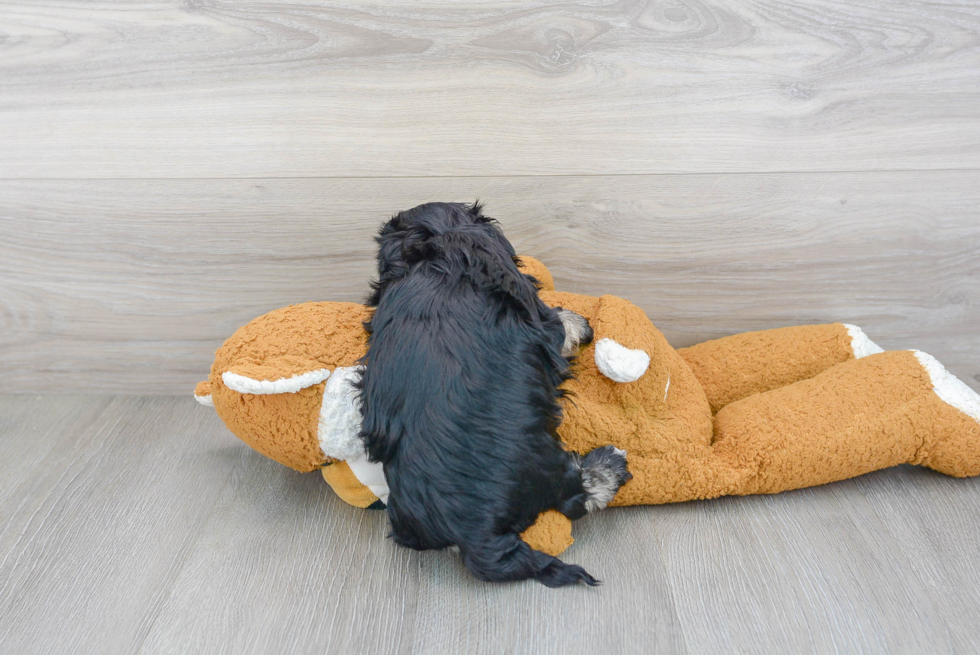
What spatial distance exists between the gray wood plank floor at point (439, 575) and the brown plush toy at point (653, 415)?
60mm

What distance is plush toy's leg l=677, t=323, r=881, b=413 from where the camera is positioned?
1184 mm

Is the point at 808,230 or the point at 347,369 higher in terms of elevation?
the point at 808,230

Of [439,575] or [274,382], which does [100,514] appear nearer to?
[274,382]

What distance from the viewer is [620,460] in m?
1.00

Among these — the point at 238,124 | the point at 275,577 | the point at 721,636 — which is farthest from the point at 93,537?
the point at 721,636

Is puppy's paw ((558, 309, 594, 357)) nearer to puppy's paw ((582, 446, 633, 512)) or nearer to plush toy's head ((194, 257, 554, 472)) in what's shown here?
puppy's paw ((582, 446, 633, 512))

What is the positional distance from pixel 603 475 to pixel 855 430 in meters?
0.39

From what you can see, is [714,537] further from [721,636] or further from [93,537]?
[93,537]

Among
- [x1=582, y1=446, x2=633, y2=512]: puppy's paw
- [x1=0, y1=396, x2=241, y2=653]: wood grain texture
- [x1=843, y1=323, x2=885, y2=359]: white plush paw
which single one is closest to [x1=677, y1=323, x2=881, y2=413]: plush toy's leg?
[x1=843, y1=323, x2=885, y2=359]: white plush paw

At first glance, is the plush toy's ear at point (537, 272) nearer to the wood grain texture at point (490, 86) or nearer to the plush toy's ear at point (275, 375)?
the wood grain texture at point (490, 86)

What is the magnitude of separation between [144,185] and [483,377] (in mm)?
834

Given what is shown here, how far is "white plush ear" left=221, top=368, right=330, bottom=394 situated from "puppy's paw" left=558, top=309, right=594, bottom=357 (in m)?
0.34

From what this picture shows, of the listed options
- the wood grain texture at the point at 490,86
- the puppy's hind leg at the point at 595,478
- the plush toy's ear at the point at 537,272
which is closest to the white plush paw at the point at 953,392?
the wood grain texture at the point at 490,86

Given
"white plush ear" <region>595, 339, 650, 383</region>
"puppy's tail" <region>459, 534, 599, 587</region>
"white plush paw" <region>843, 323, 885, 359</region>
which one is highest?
"white plush ear" <region>595, 339, 650, 383</region>
